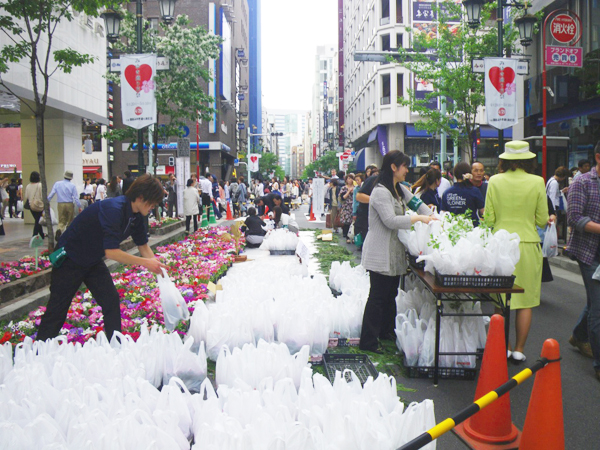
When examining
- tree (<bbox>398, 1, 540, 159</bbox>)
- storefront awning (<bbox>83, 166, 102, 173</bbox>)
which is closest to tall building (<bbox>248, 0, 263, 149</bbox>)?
storefront awning (<bbox>83, 166, 102, 173</bbox>)

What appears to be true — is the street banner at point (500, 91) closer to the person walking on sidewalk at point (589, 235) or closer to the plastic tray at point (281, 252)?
the plastic tray at point (281, 252)

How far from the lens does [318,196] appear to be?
26969mm

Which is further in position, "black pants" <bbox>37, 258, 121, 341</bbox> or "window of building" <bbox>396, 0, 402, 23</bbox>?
"window of building" <bbox>396, 0, 402, 23</bbox>

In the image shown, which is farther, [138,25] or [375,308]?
[138,25]

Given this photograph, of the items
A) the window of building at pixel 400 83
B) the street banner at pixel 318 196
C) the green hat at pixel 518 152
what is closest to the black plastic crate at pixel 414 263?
the green hat at pixel 518 152

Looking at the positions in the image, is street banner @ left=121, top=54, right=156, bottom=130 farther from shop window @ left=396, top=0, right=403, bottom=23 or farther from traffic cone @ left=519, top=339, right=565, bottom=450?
shop window @ left=396, top=0, right=403, bottom=23

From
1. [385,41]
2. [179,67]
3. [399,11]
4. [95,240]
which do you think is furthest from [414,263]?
[385,41]

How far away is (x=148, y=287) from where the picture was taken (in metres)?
8.10

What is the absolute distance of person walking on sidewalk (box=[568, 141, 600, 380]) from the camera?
4840 mm

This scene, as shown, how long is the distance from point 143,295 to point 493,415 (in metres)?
5.13

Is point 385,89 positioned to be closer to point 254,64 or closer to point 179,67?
point 179,67

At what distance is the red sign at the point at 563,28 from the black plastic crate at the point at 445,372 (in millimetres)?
12743

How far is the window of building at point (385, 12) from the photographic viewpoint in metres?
46.2

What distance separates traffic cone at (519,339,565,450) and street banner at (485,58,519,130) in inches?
465
